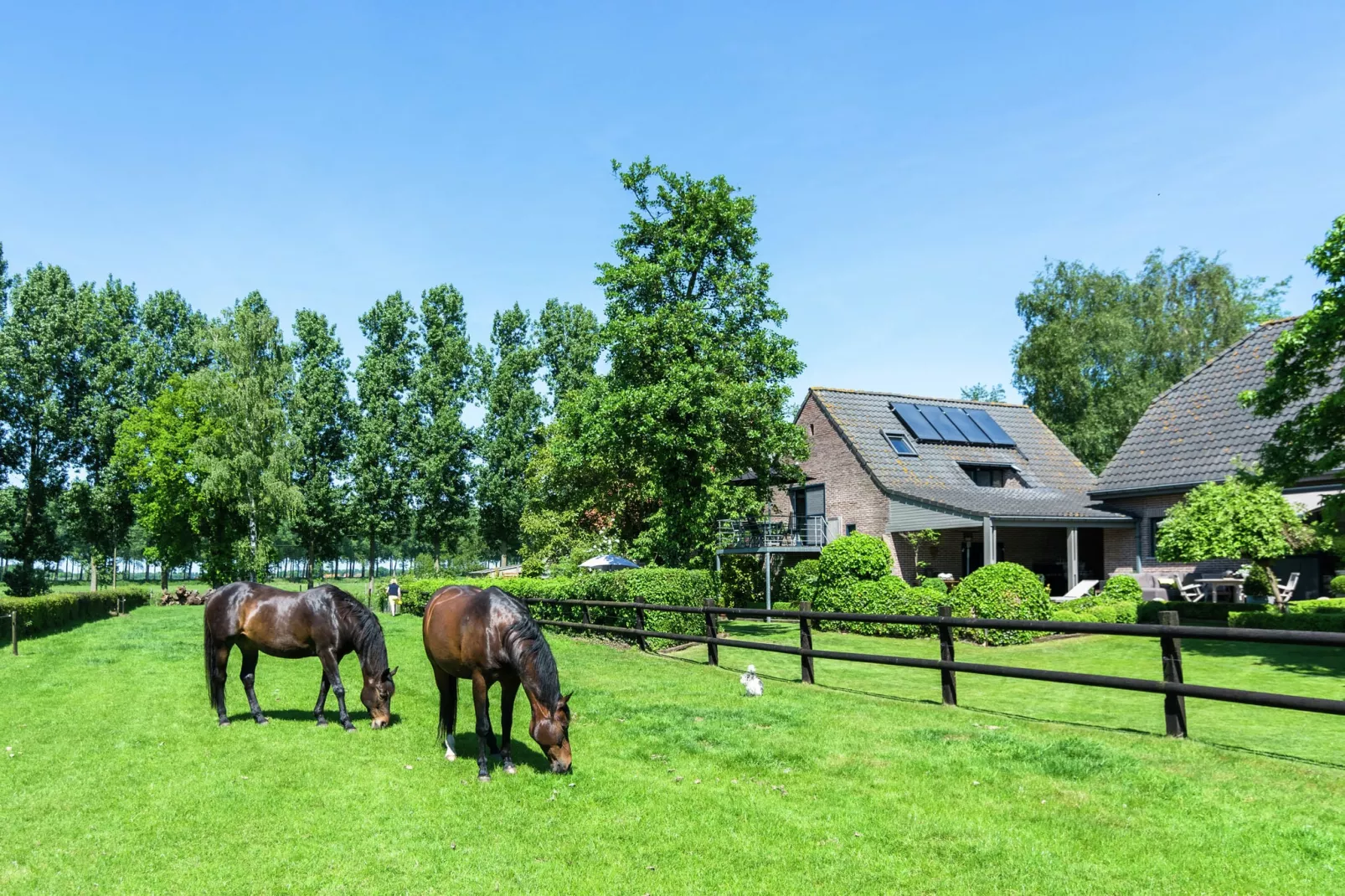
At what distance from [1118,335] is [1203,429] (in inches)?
892

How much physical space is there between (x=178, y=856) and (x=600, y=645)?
13.2 metres

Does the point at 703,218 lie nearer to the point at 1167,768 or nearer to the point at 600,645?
the point at 600,645

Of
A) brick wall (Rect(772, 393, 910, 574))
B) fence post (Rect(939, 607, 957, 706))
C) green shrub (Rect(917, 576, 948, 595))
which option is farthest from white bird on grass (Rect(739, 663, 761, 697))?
brick wall (Rect(772, 393, 910, 574))

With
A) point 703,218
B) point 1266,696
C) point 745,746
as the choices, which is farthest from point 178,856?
point 703,218

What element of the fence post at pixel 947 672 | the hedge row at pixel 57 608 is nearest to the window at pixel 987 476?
the fence post at pixel 947 672

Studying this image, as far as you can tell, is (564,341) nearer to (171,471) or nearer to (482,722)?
(171,471)

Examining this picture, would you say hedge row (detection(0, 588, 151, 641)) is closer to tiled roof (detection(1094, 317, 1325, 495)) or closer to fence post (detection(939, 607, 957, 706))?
fence post (detection(939, 607, 957, 706))

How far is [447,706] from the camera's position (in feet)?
28.8

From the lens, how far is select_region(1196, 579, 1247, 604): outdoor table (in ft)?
70.6

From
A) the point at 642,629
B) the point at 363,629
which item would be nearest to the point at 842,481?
the point at 642,629

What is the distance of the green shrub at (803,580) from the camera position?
83.0 feet

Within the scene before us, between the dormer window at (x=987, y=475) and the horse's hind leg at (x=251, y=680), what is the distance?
91.9 feet

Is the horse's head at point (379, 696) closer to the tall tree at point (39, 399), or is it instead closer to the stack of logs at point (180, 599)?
the stack of logs at point (180, 599)

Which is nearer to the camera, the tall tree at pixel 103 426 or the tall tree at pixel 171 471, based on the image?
the tall tree at pixel 171 471
